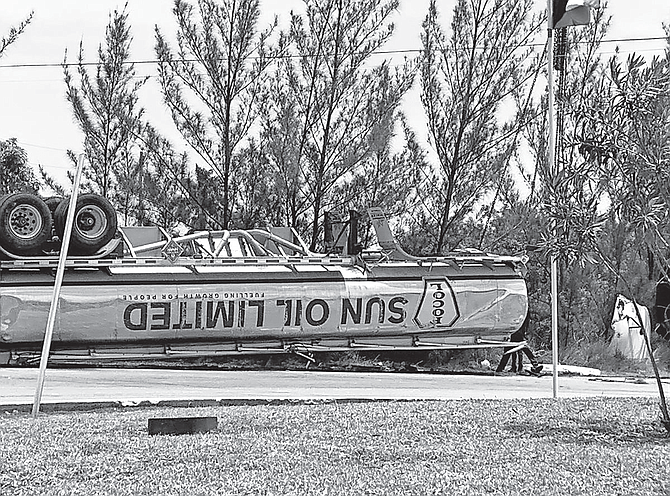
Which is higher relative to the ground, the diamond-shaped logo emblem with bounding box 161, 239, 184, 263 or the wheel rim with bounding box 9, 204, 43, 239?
the wheel rim with bounding box 9, 204, 43, 239

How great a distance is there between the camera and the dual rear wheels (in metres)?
13.2

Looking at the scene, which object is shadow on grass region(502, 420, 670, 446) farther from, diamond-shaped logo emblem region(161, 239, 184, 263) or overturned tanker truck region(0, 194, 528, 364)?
diamond-shaped logo emblem region(161, 239, 184, 263)

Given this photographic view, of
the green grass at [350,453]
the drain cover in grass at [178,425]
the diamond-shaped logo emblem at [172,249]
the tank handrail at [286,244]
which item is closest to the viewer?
the green grass at [350,453]

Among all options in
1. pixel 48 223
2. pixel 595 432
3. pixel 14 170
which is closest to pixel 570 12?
pixel 595 432

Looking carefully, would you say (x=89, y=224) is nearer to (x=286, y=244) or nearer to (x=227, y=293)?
(x=227, y=293)

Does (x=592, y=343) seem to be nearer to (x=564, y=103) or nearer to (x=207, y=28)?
(x=207, y=28)

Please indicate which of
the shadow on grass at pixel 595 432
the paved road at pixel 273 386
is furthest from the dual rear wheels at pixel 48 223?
the shadow on grass at pixel 595 432

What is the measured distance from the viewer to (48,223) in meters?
13.4

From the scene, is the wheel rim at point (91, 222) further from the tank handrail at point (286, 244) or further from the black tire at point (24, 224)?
the tank handrail at point (286, 244)

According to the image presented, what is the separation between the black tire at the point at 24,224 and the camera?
43.1ft

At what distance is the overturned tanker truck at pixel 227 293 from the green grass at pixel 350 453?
A: 353 cm

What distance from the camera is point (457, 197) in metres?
22.4

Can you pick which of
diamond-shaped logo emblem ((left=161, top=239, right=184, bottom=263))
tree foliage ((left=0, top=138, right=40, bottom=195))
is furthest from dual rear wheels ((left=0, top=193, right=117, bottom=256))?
tree foliage ((left=0, top=138, right=40, bottom=195))

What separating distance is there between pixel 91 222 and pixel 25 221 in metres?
0.90
